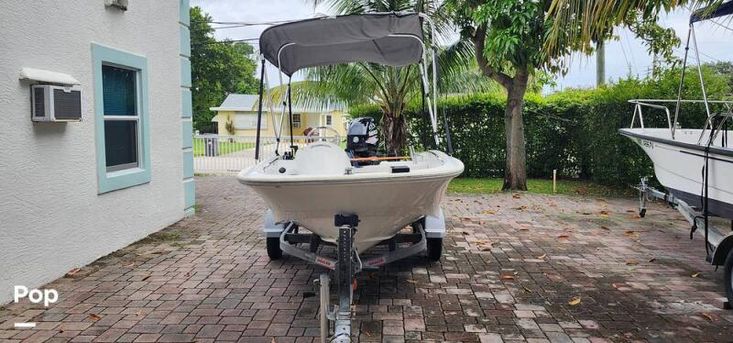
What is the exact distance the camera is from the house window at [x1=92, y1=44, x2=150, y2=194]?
6.22 m

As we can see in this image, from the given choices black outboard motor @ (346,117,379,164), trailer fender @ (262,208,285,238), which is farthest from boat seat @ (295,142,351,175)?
black outboard motor @ (346,117,379,164)


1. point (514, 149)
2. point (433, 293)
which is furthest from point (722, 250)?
point (514, 149)

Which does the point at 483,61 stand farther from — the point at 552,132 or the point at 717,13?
the point at 717,13

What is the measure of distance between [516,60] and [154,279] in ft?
24.7

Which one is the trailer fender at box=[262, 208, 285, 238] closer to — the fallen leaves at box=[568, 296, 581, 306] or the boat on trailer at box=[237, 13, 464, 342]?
the boat on trailer at box=[237, 13, 464, 342]

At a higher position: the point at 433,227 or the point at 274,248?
the point at 433,227

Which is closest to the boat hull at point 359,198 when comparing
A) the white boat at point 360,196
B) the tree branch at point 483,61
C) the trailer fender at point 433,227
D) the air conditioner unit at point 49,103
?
the white boat at point 360,196

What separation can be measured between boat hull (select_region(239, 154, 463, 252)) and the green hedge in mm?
Answer: 7854

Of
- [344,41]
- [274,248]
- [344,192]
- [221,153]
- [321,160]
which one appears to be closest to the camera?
[344,192]

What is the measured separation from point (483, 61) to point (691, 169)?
615cm

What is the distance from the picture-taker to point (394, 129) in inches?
537

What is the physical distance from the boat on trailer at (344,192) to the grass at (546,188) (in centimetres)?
613

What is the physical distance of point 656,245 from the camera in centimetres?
701

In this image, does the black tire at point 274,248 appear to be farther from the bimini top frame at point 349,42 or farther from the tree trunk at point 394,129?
the tree trunk at point 394,129
